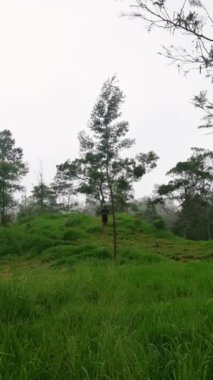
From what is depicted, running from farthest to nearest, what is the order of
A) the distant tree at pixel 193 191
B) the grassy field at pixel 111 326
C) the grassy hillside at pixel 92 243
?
the distant tree at pixel 193 191, the grassy hillside at pixel 92 243, the grassy field at pixel 111 326

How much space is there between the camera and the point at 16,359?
3006 mm

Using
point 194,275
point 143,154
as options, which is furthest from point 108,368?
point 143,154

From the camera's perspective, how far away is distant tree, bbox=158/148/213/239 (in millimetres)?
30323

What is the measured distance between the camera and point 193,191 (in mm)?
32688

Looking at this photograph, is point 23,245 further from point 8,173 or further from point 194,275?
point 8,173

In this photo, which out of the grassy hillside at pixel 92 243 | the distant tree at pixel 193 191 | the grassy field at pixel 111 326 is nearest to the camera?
the grassy field at pixel 111 326

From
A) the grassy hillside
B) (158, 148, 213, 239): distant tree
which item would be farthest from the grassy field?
(158, 148, 213, 239): distant tree

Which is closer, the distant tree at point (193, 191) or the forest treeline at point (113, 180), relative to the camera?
the forest treeline at point (113, 180)

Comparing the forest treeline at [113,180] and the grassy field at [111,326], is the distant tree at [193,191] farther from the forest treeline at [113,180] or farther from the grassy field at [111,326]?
the grassy field at [111,326]

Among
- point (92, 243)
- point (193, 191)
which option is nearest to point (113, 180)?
point (92, 243)

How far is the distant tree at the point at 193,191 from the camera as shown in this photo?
99.5ft

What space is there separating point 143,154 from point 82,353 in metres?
15.0

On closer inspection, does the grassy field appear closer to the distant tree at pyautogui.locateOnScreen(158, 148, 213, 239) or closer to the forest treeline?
the forest treeline

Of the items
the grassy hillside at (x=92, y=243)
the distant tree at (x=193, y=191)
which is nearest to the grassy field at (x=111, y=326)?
the grassy hillside at (x=92, y=243)
